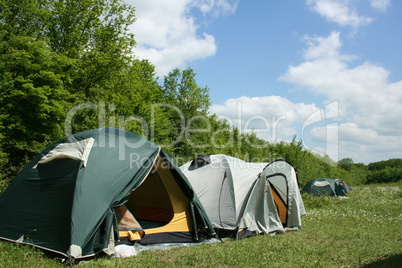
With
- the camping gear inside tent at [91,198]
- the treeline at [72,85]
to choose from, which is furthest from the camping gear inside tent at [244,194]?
the treeline at [72,85]

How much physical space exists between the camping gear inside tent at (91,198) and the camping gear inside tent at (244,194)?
1032mm

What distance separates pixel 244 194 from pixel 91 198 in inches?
175

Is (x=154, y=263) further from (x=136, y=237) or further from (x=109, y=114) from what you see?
(x=109, y=114)

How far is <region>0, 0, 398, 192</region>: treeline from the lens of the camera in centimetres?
1459

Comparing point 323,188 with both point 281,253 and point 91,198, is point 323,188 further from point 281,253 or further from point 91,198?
point 91,198

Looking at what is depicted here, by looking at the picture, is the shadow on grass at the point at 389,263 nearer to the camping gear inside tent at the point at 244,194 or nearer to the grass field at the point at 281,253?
the grass field at the point at 281,253

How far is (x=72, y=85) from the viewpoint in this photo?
19344mm

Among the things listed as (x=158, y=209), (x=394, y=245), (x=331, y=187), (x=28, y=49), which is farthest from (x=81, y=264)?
(x=331, y=187)

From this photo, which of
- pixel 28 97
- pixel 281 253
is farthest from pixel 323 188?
pixel 28 97

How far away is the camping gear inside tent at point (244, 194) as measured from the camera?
889cm

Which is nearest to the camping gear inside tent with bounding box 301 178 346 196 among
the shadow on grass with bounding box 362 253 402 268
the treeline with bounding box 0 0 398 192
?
the treeline with bounding box 0 0 398 192

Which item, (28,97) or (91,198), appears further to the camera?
(28,97)

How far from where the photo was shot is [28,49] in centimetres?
1492

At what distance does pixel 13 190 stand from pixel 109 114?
1063cm
